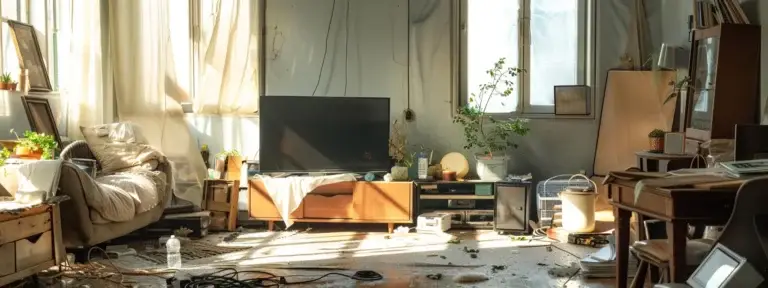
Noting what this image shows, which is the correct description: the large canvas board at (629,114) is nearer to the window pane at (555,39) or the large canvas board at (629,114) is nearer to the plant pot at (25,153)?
the window pane at (555,39)

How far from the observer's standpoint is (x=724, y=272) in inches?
87.6

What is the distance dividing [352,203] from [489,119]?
1.47 meters

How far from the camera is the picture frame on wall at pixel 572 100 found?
5867 mm

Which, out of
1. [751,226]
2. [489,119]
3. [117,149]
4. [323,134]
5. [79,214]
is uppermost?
[489,119]

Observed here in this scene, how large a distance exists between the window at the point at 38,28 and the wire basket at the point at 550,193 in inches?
161

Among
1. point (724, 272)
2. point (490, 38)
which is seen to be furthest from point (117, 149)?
point (724, 272)

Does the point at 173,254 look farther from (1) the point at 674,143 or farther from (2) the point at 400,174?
(1) the point at 674,143

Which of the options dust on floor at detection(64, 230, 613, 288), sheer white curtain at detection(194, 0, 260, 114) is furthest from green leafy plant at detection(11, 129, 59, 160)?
sheer white curtain at detection(194, 0, 260, 114)

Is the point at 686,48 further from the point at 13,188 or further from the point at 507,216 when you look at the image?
the point at 13,188

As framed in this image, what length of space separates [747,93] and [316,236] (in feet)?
10.6

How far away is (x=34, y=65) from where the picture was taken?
503 cm

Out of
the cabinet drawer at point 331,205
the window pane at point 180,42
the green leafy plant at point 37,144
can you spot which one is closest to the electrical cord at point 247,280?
the green leafy plant at point 37,144

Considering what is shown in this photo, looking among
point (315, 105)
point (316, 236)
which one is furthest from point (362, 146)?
point (316, 236)

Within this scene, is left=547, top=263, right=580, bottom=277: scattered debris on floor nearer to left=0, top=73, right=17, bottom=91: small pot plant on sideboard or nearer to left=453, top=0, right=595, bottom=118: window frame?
left=453, top=0, right=595, bottom=118: window frame
